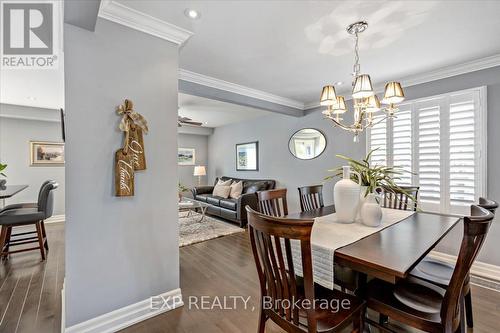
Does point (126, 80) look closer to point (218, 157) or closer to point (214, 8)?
point (214, 8)

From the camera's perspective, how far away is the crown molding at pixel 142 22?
5.67 ft

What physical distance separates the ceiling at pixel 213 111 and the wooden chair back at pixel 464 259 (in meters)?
3.86

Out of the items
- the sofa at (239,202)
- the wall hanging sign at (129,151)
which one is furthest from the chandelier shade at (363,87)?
the sofa at (239,202)

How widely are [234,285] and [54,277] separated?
2.06 meters

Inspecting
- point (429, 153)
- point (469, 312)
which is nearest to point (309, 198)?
point (469, 312)

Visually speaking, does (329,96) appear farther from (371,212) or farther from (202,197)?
(202,197)

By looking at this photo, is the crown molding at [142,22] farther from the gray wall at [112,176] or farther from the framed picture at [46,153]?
the framed picture at [46,153]

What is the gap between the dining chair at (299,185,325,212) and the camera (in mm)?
2579

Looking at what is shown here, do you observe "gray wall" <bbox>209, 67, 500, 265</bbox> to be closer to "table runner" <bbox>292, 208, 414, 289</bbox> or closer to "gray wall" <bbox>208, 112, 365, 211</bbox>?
"gray wall" <bbox>208, 112, 365, 211</bbox>

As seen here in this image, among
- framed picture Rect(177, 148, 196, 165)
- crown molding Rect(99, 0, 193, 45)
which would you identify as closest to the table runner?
crown molding Rect(99, 0, 193, 45)

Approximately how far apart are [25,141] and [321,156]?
615 cm

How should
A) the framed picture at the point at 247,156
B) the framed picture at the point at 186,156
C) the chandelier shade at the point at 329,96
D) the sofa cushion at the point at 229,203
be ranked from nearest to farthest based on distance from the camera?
the chandelier shade at the point at 329,96, the sofa cushion at the point at 229,203, the framed picture at the point at 247,156, the framed picture at the point at 186,156

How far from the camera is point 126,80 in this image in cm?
186

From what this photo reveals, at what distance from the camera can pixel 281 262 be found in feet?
3.72
